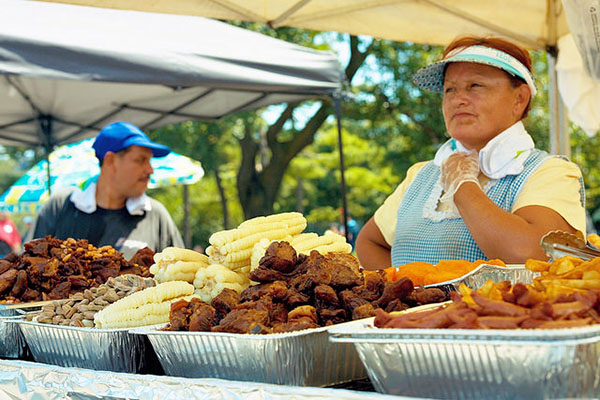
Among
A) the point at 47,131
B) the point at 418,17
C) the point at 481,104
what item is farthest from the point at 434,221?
the point at 47,131

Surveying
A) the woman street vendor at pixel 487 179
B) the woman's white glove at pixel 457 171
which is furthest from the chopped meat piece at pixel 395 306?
the woman's white glove at pixel 457 171

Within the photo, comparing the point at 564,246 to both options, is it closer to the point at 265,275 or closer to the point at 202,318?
the point at 265,275

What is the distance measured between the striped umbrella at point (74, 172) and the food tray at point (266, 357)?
5.57m

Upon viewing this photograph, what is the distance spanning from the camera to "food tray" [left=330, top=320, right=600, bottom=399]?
2.88 feet

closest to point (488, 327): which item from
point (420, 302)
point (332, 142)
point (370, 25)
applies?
point (420, 302)

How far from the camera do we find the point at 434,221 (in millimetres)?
2438

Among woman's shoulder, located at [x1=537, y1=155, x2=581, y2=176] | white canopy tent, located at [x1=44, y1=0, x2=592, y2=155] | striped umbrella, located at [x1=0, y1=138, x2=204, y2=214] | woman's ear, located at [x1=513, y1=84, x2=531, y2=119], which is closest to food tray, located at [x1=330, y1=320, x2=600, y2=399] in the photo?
woman's shoulder, located at [x1=537, y1=155, x2=581, y2=176]

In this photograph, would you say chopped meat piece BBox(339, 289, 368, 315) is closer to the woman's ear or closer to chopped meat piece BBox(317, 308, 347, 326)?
chopped meat piece BBox(317, 308, 347, 326)

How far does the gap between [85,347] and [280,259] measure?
0.52 metres

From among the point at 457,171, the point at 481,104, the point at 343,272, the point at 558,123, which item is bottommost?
the point at 343,272

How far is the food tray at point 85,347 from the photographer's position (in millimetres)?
1445

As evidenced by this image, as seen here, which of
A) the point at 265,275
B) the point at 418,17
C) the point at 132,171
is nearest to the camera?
the point at 265,275

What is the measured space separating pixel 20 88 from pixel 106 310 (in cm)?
439

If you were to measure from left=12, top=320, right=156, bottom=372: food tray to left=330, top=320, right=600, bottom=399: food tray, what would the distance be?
24.4 inches
